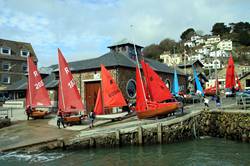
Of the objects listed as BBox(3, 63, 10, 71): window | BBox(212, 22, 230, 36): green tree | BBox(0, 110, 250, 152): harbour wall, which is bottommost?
BBox(0, 110, 250, 152): harbour wall

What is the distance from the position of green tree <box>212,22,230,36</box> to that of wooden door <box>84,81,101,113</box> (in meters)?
138

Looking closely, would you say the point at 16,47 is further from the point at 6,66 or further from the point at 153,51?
the point at 153,51

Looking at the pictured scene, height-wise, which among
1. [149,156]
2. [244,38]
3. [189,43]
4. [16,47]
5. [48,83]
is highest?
[189,43]

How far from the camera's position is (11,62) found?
61906 millimetres

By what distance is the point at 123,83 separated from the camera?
29188mm

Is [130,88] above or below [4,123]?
above

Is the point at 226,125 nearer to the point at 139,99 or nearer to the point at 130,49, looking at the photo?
the point at 139,99

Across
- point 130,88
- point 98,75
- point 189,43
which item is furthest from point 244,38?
point 98,75

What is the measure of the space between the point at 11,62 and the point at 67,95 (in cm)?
4295

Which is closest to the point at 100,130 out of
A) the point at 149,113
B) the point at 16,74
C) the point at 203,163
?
the point at 149,113

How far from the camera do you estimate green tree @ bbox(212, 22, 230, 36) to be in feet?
510

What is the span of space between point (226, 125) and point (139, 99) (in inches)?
261

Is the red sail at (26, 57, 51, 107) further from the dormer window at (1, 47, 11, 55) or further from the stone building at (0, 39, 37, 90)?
the dormer window at (1, 47, 11, 55)

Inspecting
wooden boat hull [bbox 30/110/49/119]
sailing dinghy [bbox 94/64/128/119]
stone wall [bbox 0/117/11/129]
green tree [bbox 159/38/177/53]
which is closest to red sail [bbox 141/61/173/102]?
sailing dinghy [bbox 94/64/128/119]
